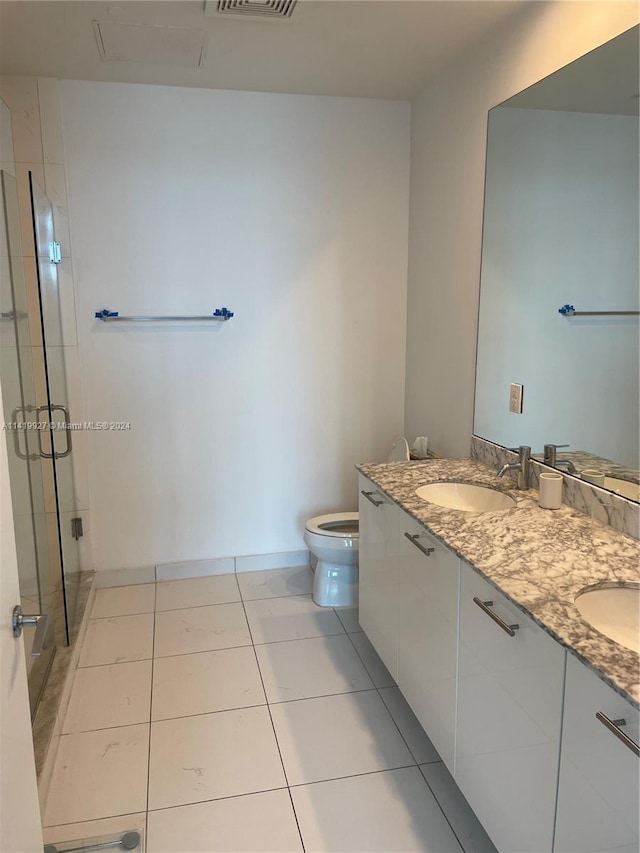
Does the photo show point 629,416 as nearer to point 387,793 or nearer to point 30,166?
point 387,793

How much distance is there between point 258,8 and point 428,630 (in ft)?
7.17

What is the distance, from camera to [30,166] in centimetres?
287

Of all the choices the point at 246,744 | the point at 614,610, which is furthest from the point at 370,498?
the point at 614,610


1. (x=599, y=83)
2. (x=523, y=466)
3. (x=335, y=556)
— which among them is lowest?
(x=335, y=556)

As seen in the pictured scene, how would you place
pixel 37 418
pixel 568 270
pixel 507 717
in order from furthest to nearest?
1. pixel 37 418
2. pixel 568 270
3. pixel 507 717

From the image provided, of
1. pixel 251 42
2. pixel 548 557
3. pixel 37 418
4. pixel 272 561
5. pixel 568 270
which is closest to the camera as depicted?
pixel 548 557

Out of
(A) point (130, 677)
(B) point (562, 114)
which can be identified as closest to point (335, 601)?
(A) point (130, 677)

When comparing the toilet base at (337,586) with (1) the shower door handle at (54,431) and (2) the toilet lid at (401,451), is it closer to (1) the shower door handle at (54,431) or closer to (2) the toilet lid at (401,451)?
(2) the toilet lid at (401,451)

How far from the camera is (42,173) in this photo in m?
2.89

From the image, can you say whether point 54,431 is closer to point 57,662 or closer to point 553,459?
point 57,662

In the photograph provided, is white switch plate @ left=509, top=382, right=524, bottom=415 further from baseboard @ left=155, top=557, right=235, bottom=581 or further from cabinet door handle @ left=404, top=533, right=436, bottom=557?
baseboard @ left=155, top=557, right=235, bottom=581

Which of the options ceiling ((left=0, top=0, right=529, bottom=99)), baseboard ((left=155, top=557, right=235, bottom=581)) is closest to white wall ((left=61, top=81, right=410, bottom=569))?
baseboard ((left=155, top=557, right=235, bottom=581))

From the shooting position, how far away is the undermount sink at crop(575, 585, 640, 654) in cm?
145

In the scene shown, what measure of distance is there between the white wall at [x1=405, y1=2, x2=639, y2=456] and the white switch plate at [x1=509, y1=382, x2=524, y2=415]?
0.91 feet
